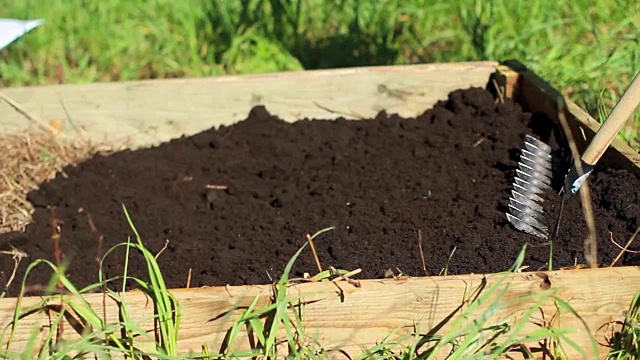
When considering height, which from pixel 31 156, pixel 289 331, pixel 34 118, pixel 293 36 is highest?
pixel 293 36

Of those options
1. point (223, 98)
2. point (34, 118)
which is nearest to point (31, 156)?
point (34, 118)

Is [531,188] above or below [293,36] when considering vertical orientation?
below

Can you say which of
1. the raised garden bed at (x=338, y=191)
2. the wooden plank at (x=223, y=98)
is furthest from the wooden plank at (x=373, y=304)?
the wooden plank at (x=223, y=98)

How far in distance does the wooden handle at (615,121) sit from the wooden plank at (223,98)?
111 centimetres

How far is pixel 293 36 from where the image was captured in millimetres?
4305

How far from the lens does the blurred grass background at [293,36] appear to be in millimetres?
4055

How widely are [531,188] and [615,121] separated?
14.0 inches

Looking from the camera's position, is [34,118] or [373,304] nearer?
[373,304]

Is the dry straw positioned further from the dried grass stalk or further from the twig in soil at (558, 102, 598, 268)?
the twig in soil at (558, 102, 598, 268)

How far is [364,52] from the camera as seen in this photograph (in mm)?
4188

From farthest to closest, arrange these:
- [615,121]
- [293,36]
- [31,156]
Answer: [293,36] → [31,156] → [615,121]

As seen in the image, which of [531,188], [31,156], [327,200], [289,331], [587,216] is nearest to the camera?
[289,331]

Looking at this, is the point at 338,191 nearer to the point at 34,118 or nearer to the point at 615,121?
the point at 615,121

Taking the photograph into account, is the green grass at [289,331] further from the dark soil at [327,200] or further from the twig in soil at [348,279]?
the dark soil at [327,200]
